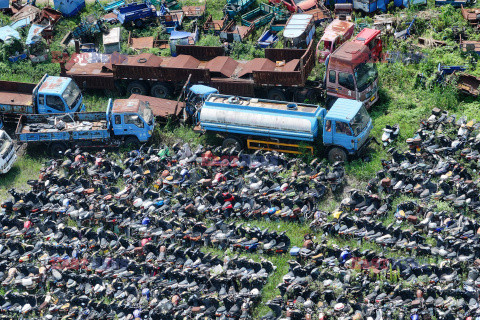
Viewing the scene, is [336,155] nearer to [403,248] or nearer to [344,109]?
[344,109]

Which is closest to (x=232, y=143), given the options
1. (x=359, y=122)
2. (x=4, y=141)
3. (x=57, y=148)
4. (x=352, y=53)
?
(x=359, y=122)

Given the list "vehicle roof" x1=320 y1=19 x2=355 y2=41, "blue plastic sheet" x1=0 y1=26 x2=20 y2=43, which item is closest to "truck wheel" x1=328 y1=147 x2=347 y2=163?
"vehicle roof" x1=320 y1=19 x2=355 y2=41

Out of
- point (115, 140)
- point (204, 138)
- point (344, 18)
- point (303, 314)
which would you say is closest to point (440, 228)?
point (303, 314)

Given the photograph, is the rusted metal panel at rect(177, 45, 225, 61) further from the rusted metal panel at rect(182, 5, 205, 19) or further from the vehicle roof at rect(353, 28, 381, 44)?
the vehicle roof at rect(353, 28, 381, 44)

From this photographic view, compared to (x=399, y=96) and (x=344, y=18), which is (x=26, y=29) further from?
(x=399, y=96)

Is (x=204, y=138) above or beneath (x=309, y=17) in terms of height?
beneath

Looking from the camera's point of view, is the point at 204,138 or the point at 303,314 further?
the point at 204,138

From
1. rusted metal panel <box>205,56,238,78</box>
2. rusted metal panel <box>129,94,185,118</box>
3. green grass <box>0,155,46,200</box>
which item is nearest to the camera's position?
green grass <box>0,155,46,200</box>
